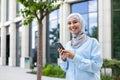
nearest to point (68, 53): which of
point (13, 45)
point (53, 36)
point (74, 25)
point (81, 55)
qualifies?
Result: point (81, 55)

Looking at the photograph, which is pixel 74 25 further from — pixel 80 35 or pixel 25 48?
pixel 25 48

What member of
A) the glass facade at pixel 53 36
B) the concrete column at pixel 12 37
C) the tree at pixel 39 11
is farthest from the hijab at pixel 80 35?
the concrete column at pixel 12 37

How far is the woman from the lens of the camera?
332cm

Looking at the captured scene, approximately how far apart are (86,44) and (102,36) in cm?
2013

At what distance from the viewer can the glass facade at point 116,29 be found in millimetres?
23125

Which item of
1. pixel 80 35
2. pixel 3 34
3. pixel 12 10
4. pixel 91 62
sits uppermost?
pixel 12 10

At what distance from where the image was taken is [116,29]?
23.3m

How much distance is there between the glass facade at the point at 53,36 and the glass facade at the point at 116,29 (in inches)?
293

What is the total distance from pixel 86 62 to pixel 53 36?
27.4m

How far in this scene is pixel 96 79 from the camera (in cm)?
343

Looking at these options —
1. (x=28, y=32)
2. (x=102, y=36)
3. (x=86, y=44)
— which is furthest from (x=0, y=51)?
(x=86, y=44)

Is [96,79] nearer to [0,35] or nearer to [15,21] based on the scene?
[15,21]

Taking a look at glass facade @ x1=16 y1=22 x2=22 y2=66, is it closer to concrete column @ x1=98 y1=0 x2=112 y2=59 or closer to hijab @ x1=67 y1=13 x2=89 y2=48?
concrete column @ x1=98 y1=0 x2=112 y2=59

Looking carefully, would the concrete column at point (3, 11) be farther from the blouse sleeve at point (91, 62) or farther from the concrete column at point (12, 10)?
the blouse sleeve at point (91, 62)
